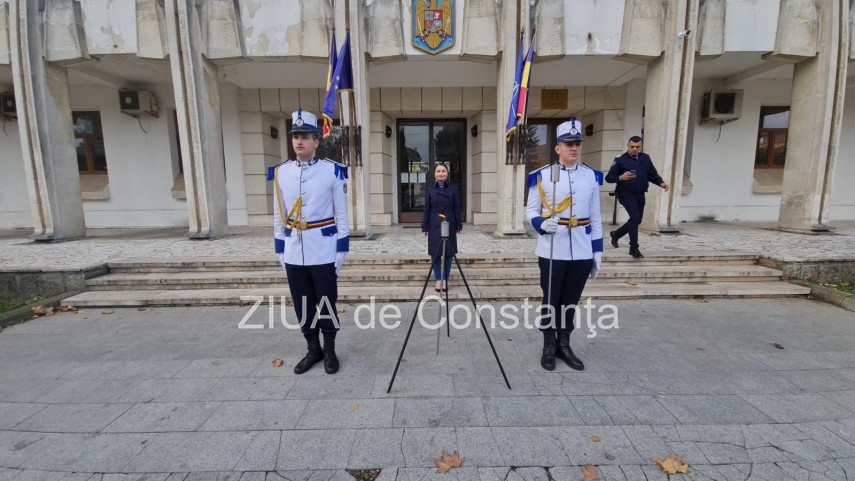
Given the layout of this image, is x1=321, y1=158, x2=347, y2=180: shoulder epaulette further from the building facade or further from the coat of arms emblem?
the coat of arms emblem

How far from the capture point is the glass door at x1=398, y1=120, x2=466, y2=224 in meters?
11.7

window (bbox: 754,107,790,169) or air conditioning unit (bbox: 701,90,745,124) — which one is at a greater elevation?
air conditioning unit (bbox: 701,90,745,124)

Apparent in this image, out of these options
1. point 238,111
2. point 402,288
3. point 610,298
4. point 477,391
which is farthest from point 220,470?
point 238,111

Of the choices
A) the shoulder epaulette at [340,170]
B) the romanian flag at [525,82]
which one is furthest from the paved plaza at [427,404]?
the romanian flag at [525,82]

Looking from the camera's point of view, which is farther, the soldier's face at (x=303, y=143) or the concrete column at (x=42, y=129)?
the concrete column at (x=42, y=129)

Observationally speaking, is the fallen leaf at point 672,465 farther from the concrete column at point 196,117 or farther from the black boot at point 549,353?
the concrete column at point 196,117

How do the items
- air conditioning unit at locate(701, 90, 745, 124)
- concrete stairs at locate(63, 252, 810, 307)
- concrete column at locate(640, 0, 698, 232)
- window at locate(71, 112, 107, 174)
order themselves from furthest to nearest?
1. window at locate(71, 112, 107, 174)
2. air conditioning unit at locate(701, 90, 745, 124)
3. concrete column at locate(640, 0, 698, 232)
4. concrete stairs at locate(63, 252, 810, 307)

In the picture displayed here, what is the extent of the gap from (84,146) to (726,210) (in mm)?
20151

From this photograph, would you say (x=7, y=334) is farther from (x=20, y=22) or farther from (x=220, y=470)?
(x=20, y=22)

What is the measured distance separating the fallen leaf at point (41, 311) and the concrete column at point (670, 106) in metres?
11.1

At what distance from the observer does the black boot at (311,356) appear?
3.33m

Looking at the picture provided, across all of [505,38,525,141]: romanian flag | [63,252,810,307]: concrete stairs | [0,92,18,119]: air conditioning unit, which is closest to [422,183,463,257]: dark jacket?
[63,252,810,307]: concrete stairs

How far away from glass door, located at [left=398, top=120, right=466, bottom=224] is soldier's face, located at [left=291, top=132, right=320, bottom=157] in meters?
→ 8.60

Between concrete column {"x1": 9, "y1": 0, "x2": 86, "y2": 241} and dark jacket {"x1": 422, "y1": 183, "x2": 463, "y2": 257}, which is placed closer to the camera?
dark jacket {"x1": 422, "y1": 183, "x2": 463, "y2": 257}
